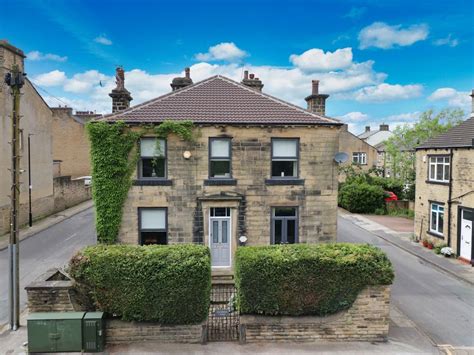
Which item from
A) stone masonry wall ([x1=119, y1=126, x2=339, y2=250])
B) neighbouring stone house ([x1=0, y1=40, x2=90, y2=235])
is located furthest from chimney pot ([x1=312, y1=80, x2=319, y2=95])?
neighbouring stone house ([x1=0, y1=40, x2=90, y2=235])

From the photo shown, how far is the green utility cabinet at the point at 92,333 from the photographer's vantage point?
9.41 metres

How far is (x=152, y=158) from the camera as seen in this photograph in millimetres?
14977

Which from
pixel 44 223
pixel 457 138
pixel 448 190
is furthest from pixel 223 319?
pixel 44 223

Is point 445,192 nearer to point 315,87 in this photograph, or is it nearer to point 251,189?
point 315,87

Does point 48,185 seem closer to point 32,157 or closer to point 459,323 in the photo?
point 32,157

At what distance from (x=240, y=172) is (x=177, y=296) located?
6.78 meters

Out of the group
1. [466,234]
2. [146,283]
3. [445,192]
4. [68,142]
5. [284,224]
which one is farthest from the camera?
[68,142]

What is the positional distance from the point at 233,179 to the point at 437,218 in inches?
547

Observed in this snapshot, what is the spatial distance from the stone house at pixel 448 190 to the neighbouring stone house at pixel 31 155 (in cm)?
2565

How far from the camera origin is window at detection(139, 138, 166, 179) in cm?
1493

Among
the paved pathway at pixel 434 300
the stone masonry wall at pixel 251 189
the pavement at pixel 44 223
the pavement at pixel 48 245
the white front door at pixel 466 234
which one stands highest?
the stone masonry wall at pixel 251 189

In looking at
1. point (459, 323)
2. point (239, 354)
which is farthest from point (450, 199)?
point (239, 354)

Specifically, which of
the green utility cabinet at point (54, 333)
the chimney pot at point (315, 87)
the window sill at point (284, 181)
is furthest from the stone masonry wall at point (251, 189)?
the green utility cabinet at point (54, 333)

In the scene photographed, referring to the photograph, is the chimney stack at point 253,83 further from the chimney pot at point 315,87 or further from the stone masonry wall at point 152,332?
the stone masonry wall at point 152,332
